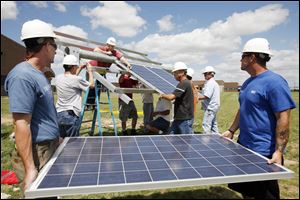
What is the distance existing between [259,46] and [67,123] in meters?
4.12

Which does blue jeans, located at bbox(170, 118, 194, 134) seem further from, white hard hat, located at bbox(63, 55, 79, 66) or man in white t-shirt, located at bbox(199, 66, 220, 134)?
white hard hat, located at bbox(63, 55, 79, 66)

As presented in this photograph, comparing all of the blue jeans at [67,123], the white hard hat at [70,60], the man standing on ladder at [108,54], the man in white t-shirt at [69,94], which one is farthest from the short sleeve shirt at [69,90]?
the man standing on ladder at [108,54]

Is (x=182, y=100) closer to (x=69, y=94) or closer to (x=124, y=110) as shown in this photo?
(x=69, y=94)

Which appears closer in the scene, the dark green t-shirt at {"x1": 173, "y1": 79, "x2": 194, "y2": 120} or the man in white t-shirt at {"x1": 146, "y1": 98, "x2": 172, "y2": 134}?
the dark green t-shirt at {"x1": 173, "y1": 79, "x2": 194, "y2": 120}

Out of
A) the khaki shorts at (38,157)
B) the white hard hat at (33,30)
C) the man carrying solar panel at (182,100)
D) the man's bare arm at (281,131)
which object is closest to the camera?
the white hard hat at (33,30)

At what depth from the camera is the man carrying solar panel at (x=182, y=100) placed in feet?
18.4

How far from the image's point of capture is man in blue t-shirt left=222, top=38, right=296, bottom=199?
9.62 ft

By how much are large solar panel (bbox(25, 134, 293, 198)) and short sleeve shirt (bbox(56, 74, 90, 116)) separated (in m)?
2.04

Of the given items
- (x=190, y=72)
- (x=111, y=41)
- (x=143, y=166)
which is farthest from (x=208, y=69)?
(x=143, y=166)

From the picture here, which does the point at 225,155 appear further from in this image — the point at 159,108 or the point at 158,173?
the point at 159,108

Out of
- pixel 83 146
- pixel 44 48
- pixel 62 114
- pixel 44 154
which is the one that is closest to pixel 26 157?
pixel 44 154

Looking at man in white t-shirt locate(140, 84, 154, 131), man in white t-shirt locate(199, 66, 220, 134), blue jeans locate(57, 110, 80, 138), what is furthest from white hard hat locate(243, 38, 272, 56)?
man in white t-shirt locate(140, 84, 154, 131)

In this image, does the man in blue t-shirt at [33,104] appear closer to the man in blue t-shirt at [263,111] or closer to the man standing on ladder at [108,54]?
the man in blue t-shirt at [263,111]

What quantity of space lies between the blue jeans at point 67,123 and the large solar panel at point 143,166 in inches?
75.8
